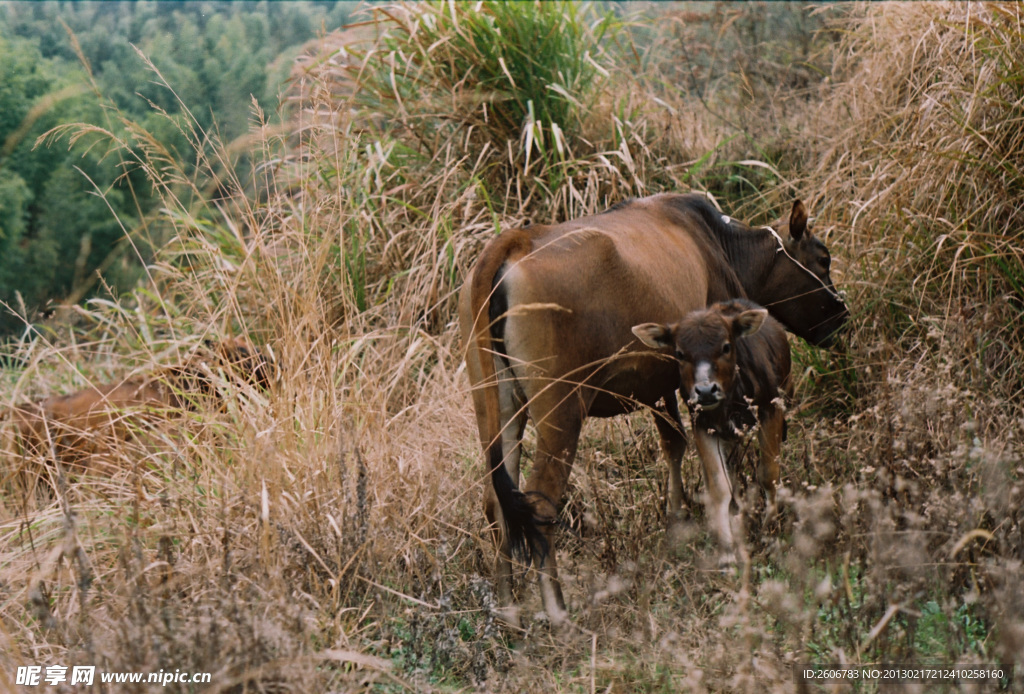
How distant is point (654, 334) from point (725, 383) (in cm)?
44

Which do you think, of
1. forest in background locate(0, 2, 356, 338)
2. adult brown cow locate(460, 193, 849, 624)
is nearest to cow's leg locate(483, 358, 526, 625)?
adult brown cow locate(460, 193, 849, 624)

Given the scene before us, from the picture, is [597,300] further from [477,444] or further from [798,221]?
[798,221]

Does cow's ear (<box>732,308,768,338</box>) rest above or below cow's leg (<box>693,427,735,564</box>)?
above

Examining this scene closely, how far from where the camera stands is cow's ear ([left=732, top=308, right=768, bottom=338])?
13.3 feet

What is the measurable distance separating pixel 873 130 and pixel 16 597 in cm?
588

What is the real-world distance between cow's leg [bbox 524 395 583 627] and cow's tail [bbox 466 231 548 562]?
0.29 ft

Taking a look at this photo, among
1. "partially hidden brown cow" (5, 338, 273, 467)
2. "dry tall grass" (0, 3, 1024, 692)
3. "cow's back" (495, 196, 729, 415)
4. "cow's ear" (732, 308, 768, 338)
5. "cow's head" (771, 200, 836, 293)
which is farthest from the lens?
"cow's head" (771, 200, 836, 293)

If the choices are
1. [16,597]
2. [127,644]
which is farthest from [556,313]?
[16,597]

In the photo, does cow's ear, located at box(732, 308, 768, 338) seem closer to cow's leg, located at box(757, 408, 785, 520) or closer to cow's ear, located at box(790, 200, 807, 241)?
cow's leg, located at box(757, 408, 785, 520)

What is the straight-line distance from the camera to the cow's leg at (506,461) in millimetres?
3889

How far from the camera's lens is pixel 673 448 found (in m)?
4.59

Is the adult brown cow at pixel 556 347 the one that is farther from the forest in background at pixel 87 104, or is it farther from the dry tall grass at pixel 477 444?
the forest in background at pixel 87 104

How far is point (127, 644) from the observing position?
2617mm

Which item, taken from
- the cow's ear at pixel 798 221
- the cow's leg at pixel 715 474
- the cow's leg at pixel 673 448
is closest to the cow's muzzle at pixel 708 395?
the cow's leg at pixel 715 474
